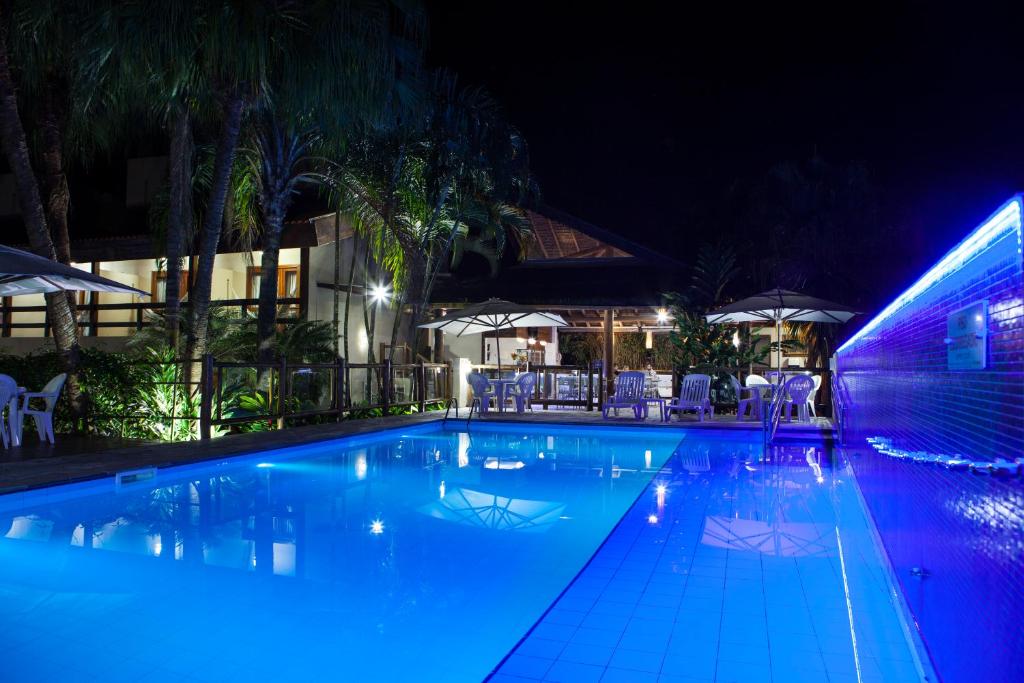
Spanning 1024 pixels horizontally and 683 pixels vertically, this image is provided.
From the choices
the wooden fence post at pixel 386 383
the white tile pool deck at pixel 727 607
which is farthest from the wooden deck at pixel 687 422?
the white tile pool deck at pixel 727 607

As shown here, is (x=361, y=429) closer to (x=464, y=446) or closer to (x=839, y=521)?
(x=464, y=446)

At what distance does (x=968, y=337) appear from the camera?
6.84ft

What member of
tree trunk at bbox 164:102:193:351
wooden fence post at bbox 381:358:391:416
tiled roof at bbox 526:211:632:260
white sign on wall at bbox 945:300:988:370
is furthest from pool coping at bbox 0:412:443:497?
tiled roof at bbox 526:211:632:260

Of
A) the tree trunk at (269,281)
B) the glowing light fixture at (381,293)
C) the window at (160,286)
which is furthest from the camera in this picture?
the window at (160,286)

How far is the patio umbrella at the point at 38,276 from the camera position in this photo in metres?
7.21

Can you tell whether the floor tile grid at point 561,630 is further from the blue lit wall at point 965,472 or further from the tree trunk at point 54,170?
the tree trunk at point 54,170

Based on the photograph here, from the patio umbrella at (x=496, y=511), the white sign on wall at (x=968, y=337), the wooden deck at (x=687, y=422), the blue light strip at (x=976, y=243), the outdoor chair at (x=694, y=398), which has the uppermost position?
the blue light strip at (x=976, y=243)

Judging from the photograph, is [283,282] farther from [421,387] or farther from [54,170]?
[54,170]

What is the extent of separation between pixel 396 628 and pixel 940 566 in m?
2.37

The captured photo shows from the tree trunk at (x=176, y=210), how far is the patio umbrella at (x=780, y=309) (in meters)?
8.87

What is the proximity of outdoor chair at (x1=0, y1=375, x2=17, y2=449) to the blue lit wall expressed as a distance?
8.68m

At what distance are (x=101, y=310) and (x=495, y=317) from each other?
405 inches

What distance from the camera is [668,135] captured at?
33.4m

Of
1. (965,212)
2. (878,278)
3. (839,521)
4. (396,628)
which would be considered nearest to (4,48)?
(396,628)
